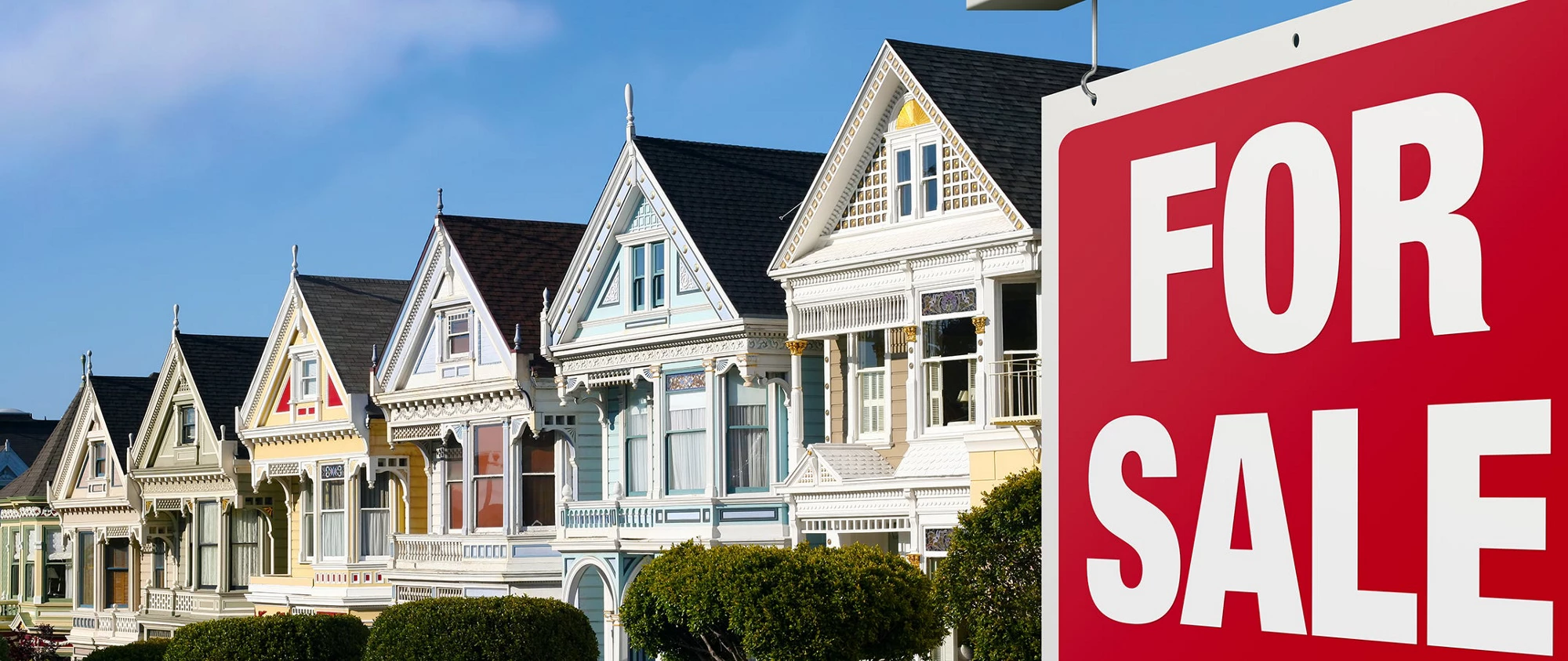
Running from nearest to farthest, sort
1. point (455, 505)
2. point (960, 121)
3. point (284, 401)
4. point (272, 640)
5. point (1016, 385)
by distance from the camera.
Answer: point (1016, 385)
point (960, 121)
point (272, 640)
point (455, 505)
point (284, 401)

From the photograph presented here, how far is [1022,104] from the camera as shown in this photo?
2781 centimetres

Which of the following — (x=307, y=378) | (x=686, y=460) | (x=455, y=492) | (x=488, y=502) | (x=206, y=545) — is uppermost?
(x=307, y=378)

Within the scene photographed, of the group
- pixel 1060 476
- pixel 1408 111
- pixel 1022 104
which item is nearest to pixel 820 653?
pixel 1022 104

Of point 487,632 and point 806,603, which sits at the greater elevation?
point 806,603

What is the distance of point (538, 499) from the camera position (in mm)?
37438

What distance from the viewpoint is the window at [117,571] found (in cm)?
5741

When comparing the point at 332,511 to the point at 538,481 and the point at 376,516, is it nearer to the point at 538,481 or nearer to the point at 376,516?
the point at 376,516

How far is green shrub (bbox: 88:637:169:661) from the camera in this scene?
41438 mm

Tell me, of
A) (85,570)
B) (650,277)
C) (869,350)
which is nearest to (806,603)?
(869,350)

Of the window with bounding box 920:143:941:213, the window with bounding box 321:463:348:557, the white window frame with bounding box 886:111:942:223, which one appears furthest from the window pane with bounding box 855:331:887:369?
the window with bounding box 321:463:348:557

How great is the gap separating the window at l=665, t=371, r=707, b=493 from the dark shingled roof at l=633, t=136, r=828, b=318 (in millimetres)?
1811

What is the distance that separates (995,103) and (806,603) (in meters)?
7.96

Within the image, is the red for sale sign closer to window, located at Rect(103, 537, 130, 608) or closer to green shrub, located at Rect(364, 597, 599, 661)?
green shrub, located at Rect(364, 597, 599, 661)

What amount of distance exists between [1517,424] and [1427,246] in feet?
1.91
